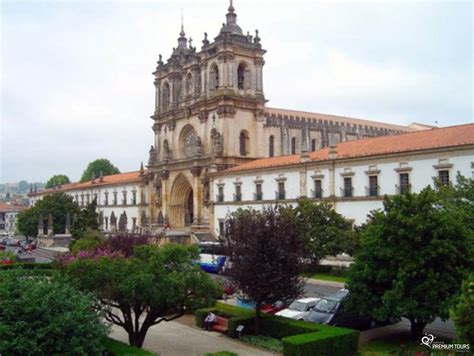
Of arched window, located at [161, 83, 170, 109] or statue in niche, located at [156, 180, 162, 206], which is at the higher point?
arched window, located at [161, 83, 170, 109]

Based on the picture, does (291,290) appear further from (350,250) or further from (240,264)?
(350,250)

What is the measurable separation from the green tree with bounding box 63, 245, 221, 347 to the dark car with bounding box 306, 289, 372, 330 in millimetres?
5231

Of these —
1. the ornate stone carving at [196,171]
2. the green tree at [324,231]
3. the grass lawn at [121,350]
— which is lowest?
the grass lawn at [121,350]

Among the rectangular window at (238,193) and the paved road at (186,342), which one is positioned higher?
the rectangular window at (238,193)

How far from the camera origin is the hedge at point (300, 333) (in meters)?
15.9

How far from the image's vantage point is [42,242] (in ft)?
217

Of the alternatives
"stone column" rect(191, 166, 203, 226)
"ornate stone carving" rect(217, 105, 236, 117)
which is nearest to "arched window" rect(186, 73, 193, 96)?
"ornate stone carving" rect(217, 105, 236, 117)

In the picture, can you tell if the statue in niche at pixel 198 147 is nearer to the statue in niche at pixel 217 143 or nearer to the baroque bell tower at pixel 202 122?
the baroque bell tower at pixel 202 122

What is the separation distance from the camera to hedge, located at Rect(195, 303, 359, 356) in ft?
52.1

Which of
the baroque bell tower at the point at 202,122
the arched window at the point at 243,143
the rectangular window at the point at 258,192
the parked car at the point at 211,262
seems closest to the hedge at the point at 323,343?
the parked car at the point at 211,262

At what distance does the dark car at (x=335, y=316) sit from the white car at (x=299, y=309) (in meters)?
0.66

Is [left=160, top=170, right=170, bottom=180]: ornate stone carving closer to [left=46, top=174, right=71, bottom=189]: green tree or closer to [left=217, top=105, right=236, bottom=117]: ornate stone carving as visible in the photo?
[left=217, top=105, right=236, bottom=117]: ornate stone carving

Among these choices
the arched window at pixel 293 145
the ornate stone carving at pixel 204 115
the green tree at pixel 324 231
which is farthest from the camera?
the arched window at pixel 293 145

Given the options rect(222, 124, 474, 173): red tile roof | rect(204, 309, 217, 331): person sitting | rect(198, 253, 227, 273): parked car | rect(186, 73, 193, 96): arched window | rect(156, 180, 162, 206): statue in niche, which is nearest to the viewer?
rect(204, 309, 217, 331): person sitting
